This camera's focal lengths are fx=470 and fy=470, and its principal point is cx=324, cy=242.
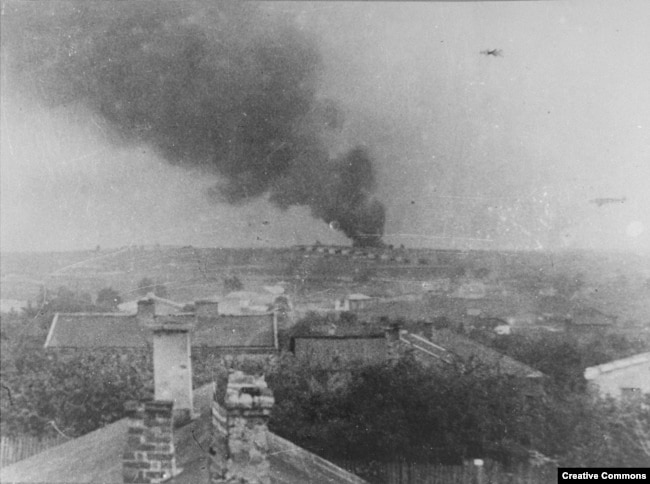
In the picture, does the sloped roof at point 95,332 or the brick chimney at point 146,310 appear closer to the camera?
the brick chimney at point 146,310

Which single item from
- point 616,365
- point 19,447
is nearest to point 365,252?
point 616,365

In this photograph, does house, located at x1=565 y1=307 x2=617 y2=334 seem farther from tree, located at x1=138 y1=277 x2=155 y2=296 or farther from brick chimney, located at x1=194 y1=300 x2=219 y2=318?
tree, located at x1=138 y1=277 x2=155 y2=296

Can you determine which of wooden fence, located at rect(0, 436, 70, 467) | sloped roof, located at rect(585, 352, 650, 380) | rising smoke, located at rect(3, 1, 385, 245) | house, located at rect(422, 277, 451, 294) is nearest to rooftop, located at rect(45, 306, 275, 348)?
wooden fence, located at rect(0, 436, 70, 467)

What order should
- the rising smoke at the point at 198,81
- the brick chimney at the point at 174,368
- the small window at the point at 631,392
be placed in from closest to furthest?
the brick chimney at the point at 174,368, the rising smoke at the point at 198,81, the small window at the point at 631,392

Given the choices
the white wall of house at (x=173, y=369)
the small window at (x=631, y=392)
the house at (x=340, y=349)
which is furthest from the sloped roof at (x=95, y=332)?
the small window at (x=631, y=392)

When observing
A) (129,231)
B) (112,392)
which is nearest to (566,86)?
(129,231)

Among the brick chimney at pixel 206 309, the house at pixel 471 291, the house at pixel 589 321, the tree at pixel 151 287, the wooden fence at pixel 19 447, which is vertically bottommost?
the wooden fence at pixel 19 447

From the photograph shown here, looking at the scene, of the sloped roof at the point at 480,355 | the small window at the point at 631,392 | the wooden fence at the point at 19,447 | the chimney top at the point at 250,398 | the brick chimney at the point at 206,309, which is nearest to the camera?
the chimney top at the point at 250,398

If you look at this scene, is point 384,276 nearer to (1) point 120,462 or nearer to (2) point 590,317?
(2) point 590,317

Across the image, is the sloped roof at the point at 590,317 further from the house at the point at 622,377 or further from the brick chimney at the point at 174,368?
the brick chimney at the point at 174,368
